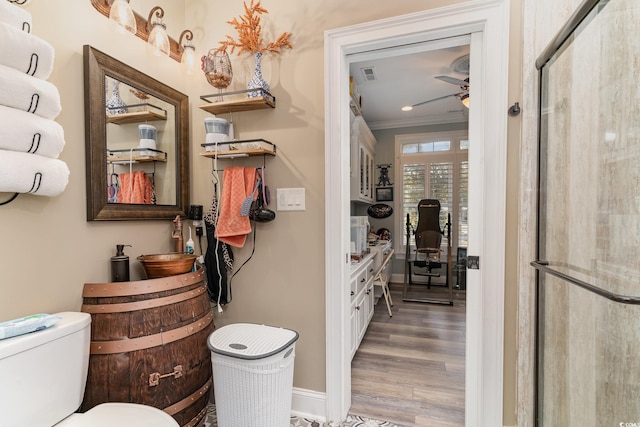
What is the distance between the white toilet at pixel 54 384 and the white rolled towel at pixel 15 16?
1119mm

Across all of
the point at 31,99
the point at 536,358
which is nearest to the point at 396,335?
the point at 536,358

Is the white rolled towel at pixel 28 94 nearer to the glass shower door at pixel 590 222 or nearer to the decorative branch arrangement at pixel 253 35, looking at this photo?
the decorative branch arrangement at pixel 253 35

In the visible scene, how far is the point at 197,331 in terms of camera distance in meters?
1.48

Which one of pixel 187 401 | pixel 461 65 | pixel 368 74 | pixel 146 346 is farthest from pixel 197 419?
pixel 461 65

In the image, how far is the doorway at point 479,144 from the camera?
1.45 m

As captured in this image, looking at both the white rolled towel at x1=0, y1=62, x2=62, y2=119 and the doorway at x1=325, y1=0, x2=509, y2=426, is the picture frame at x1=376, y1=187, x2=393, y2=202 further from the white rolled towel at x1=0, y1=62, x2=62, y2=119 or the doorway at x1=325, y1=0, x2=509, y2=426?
the white rolled towel at x1=0, y1=62, x2=62, y2=119

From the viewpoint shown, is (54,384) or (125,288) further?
(125,288)

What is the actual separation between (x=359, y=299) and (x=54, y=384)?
2003 millimetres

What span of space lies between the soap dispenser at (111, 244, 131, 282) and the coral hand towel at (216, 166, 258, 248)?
496 millimetres

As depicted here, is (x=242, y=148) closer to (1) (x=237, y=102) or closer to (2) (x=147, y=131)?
(1) (x=237, y=102)

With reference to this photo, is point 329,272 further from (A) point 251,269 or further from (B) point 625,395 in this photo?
(B) point 625,395

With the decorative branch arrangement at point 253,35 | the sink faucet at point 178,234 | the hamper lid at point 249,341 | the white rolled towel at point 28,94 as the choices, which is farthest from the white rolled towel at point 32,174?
the decorative branch arrangement at point 253,35

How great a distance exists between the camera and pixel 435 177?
15.9 feet

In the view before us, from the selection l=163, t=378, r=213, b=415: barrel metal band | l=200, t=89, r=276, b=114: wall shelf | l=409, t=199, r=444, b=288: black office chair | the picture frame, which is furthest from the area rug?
the picture frame
